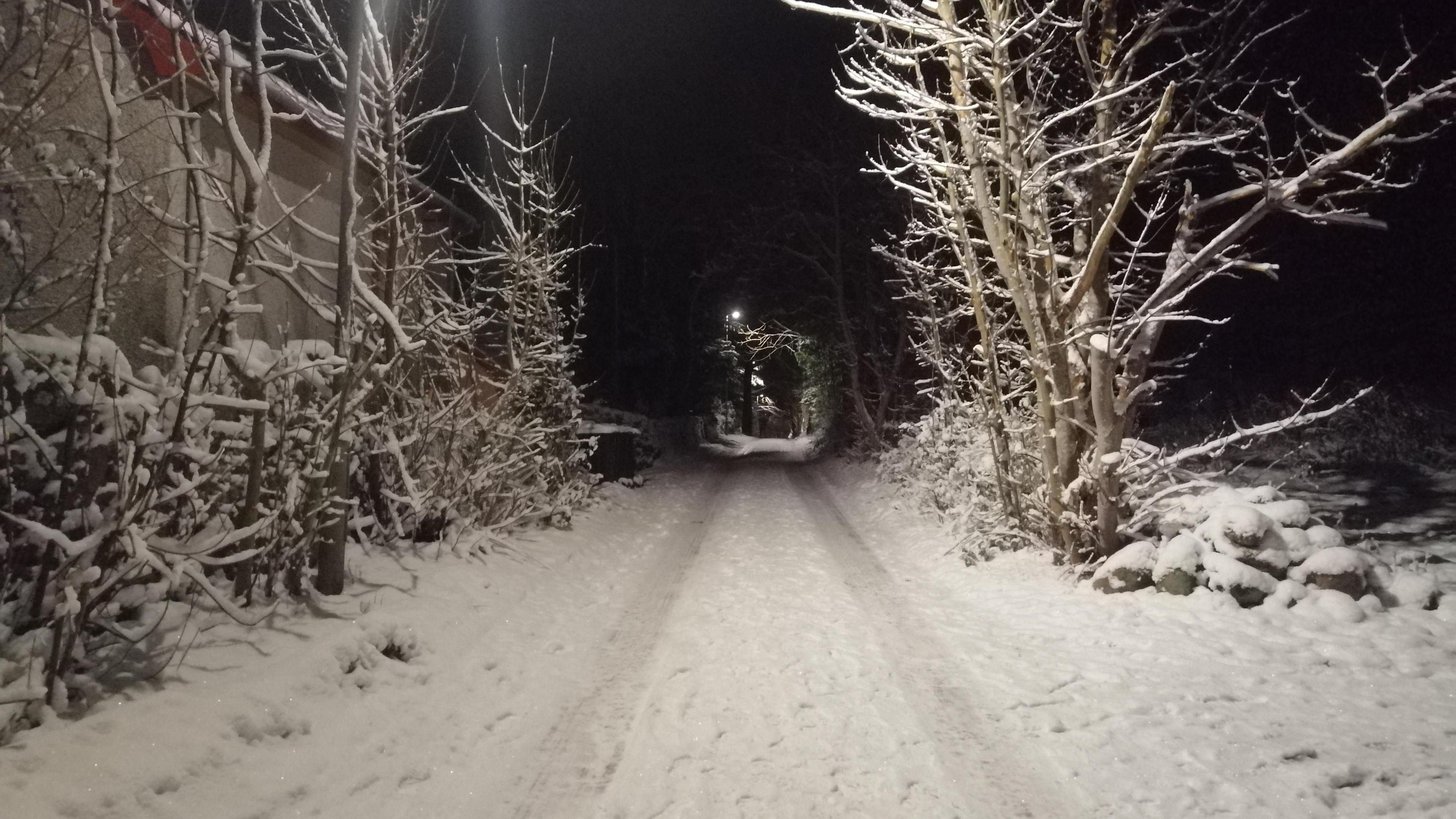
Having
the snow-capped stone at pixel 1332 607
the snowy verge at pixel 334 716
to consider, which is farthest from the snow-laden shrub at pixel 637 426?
the snow-capped stone at pixel 1332 607

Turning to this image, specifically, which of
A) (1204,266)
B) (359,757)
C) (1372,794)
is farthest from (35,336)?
(1204,266)

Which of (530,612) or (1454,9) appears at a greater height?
(1454,9)

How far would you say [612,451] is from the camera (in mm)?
15352

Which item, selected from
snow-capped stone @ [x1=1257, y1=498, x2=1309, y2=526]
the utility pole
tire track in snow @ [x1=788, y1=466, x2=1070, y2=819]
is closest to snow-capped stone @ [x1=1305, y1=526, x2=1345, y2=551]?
snow-capped stone @ [x1=1257, y1=498, x2=1309, y2=526]

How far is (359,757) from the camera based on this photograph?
3.83 meters

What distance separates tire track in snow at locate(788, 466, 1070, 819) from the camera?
12.0 ft

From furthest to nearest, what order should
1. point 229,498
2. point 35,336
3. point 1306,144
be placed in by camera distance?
point 1306,144 → point 229,498 → point 35,336

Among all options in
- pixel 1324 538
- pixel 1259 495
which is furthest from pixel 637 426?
pixel 1324 538

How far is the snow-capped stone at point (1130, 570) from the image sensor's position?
681 centimetres

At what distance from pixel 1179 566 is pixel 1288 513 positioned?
51.9 inches

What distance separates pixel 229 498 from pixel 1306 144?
47.2 feet

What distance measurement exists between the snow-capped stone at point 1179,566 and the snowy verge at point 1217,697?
14 cm

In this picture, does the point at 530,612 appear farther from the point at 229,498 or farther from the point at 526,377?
the point at 526,377

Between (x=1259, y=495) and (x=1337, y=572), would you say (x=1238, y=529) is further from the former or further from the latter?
(x=1259, y=495)
